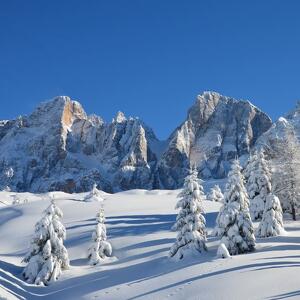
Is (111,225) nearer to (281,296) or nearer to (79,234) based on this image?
(79,234)

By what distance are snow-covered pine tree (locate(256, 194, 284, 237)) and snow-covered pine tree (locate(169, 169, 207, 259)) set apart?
5.46 metres

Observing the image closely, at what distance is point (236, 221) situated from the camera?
33.8 metres

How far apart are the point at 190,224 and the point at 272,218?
682 cm

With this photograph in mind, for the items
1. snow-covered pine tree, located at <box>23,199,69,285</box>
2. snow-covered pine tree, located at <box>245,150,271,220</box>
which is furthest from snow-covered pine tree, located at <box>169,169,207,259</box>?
snow-covered pine tree, located at <box>245,150,271,220</box>

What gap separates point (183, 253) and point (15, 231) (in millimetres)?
25229

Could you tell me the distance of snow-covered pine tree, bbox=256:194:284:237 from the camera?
37375 millimetres

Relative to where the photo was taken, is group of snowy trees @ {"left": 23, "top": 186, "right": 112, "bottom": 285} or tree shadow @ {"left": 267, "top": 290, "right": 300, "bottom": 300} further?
group of snowy trees @ {"left": 23, "top": 186, "right": 112, "bottom": 285}

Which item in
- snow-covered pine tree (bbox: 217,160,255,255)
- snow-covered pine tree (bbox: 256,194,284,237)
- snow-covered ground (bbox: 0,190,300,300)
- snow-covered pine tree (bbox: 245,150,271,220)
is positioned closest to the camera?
snow-covered ground (bbox: 0,190,300,300)

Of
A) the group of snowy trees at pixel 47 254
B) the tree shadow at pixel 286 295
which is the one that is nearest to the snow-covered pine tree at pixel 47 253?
the group of snowy trees at pixel 47 254

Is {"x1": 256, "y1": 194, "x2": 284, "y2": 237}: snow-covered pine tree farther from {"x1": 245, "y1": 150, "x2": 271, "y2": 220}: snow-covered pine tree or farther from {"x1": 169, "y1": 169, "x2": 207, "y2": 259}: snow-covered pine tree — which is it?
{"x1": 245, "y1": 150, "x2": 271, "y2": 220}: snow-covered pine tree

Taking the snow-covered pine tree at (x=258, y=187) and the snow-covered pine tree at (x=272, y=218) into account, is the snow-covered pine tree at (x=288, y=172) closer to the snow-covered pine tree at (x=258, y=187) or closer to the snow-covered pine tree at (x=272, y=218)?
the snow-covered pine tree at (x=258, y=187)

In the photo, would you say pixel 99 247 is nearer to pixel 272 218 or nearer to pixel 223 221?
pixel 223 221

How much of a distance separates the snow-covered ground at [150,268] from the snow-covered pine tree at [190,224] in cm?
83

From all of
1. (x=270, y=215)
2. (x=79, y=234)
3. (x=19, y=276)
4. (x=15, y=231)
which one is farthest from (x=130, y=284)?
(x=15, y=231)
